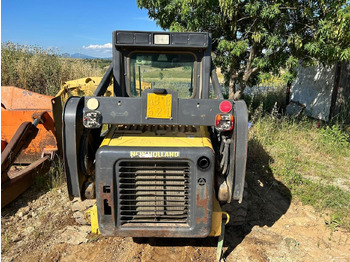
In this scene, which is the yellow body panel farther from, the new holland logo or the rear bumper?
the new holland logo

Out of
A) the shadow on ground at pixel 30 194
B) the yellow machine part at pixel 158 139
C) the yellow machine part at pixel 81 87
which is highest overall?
the yellow machine part at pixel 81 87

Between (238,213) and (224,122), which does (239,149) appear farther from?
(238,213)

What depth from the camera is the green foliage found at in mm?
8711

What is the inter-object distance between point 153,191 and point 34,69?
8187 mm

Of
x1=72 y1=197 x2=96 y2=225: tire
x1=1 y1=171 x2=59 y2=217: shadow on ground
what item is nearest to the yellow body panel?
x1=72 y1=197 x2=96 y2=225: tire

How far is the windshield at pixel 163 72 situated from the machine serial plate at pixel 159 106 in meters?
0.84

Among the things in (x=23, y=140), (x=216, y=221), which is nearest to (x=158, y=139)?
(x=216, y=221)

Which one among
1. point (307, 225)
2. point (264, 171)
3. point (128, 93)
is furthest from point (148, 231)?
point (264, 171)

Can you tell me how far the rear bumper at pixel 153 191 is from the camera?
2357 millimetres

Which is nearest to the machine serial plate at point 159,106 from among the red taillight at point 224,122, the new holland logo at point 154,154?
the new holland logo at point 154,154

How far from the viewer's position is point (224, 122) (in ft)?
8.16

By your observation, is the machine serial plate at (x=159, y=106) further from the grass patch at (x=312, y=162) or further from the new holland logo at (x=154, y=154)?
the grass patch at (x=312, y=162)

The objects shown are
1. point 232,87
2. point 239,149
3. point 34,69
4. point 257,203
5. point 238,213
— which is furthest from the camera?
point 34,69

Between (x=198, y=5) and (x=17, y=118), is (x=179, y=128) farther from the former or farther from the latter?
(x=198, y=5)
